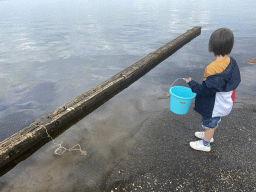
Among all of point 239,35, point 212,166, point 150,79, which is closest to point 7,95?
point 150,79

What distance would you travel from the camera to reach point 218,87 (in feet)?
8.73

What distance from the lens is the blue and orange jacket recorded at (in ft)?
8.66

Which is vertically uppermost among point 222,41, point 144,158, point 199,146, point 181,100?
point 222,41

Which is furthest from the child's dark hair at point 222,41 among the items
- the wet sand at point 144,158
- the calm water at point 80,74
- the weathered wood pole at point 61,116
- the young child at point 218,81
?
the weathered wood pole at point 61,116

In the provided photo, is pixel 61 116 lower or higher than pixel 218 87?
lower

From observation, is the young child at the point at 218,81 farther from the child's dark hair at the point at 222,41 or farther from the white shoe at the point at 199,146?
the white shoe at the point at 199,146

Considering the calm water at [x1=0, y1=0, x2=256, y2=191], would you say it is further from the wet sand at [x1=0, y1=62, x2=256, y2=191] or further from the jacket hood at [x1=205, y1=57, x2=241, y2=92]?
the jacket hood at [x1=205, y1=57, x2=241, y2=92]

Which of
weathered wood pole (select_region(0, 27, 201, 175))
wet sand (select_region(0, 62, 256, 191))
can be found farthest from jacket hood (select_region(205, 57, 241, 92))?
weathered wood pole (select_region(0, 27, 201, 175))

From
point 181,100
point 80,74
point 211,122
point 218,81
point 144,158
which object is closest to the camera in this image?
point 218,81

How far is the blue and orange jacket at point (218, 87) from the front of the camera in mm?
2641

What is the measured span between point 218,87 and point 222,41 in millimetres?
749

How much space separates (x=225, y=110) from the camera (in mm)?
2898

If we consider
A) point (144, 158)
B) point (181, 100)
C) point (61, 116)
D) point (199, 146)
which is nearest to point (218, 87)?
point (181, 100)

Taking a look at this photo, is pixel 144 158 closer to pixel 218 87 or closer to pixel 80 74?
→ pixel 218 87
